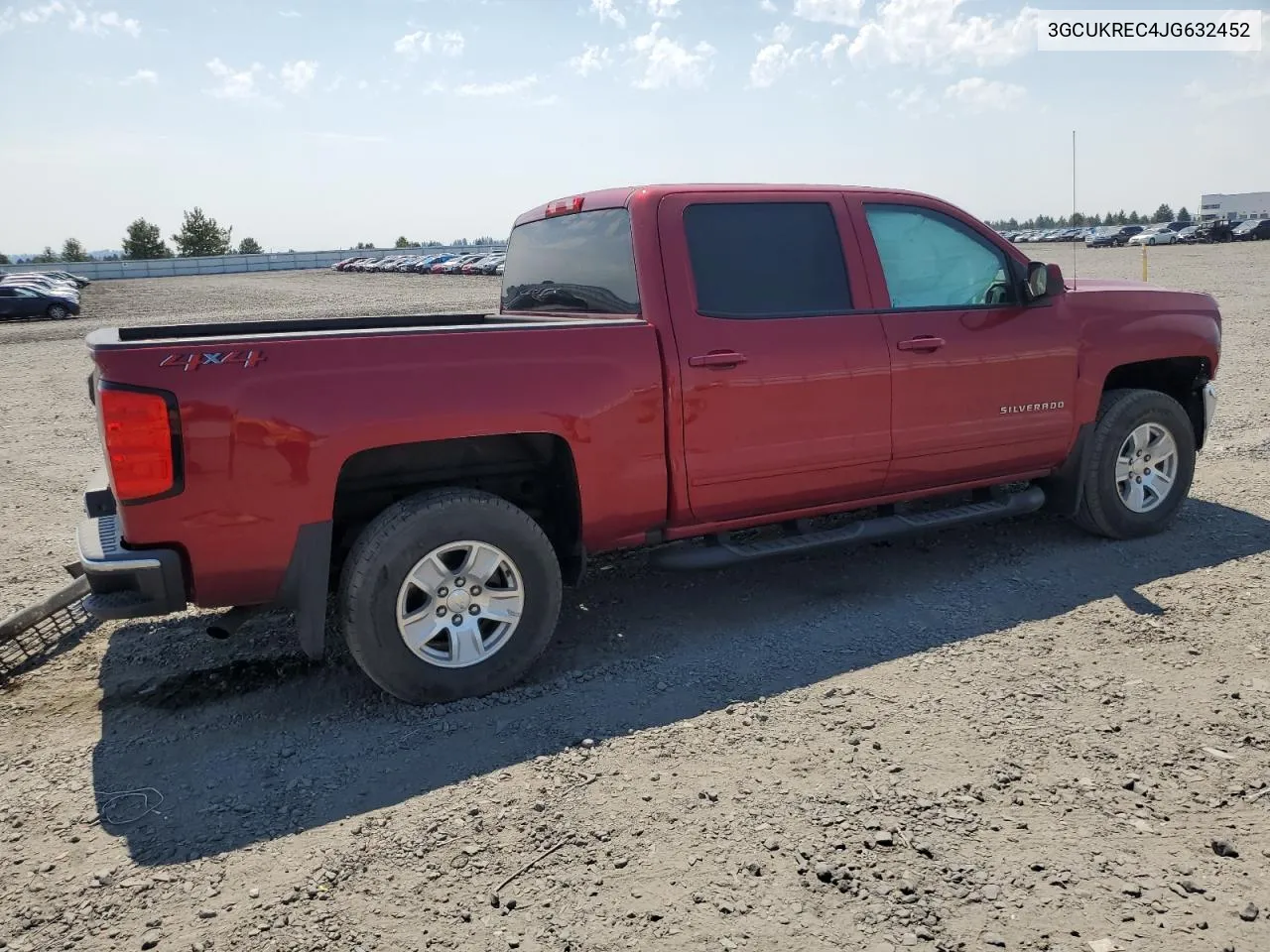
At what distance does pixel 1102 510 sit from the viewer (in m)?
5.30

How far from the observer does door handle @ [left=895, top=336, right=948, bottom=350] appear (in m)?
4.55

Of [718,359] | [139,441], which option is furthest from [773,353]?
[139,441]

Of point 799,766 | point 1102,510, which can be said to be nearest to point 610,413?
point 799,766

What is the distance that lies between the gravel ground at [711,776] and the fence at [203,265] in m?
65.8

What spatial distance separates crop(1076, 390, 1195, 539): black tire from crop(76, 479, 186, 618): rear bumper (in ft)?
14.6

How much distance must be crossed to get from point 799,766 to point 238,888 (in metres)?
1.75

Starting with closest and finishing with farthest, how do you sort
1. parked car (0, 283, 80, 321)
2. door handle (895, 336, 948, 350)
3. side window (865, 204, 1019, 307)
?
door handle (895, 336, 948, 350)
side window (865, 204, 1019, 307)
parked car (0, 283, 80, 321)

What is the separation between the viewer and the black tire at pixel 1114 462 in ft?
17.2

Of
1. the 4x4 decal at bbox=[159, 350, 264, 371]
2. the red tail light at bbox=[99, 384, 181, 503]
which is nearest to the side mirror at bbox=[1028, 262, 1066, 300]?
the 4x4 decal at bbox=[159, 350, 264, 371]

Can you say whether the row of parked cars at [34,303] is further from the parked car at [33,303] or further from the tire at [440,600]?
the tire at [440,600]

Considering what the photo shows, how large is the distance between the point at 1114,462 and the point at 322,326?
4.26m

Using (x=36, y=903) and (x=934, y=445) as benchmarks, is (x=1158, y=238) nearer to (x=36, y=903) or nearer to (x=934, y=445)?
(x=934, y=445)

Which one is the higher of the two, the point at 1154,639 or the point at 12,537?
the point at 12,537

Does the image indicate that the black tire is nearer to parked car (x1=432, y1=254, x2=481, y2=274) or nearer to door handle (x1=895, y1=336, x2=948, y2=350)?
door handle (x1=895, y1=336, x2=948, y2=350)
